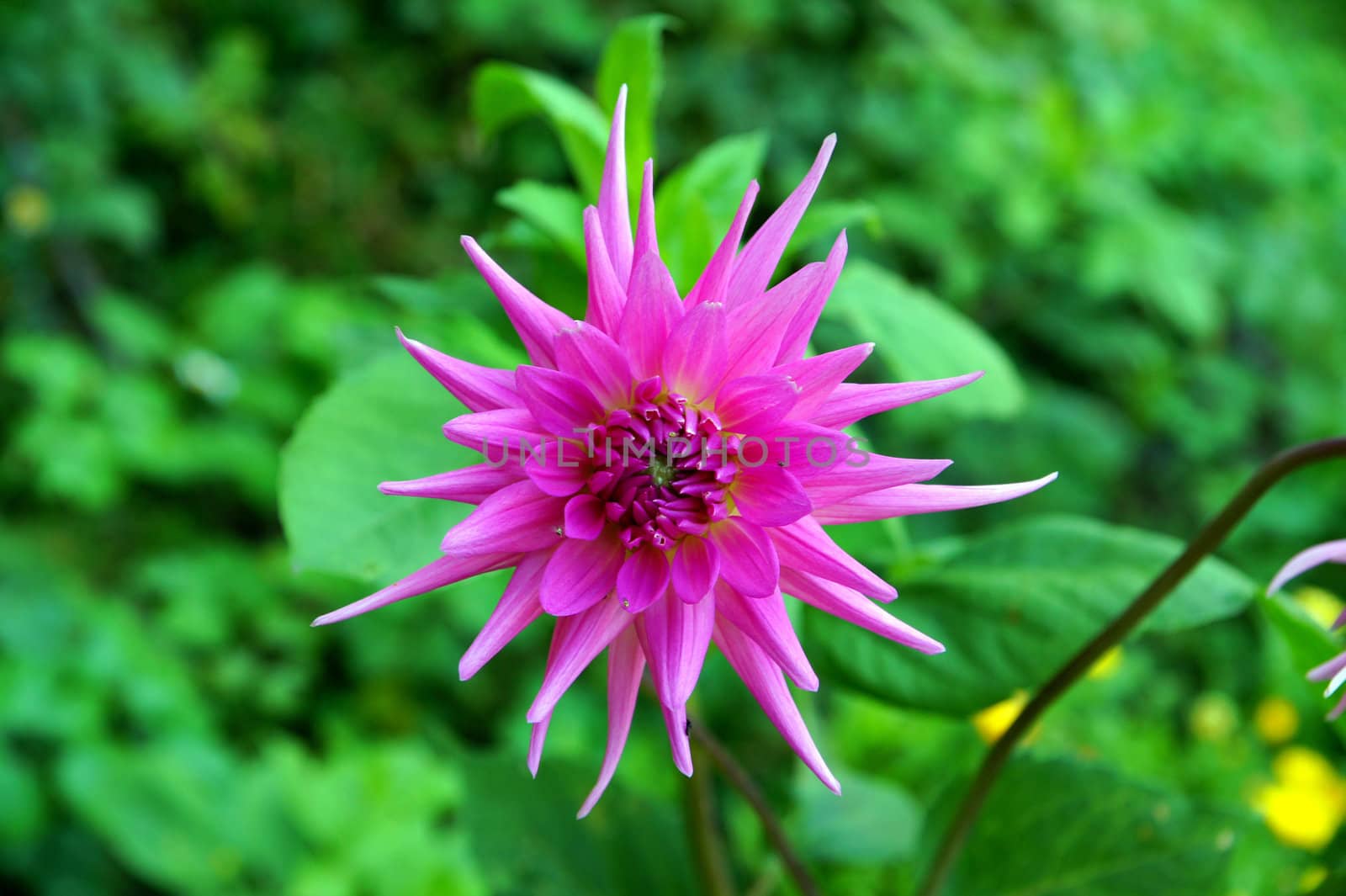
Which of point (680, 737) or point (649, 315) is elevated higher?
point (649, 315)

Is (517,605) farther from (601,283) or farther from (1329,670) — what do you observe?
(1329,670)

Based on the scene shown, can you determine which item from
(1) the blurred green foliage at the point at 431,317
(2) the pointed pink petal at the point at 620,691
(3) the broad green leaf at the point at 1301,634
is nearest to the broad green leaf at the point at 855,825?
(1) the blurred green foliage at the point at 431,317

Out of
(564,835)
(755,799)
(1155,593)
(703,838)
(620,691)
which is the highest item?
(1155,593)

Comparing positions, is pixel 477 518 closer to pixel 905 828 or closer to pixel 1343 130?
pixel 905 828

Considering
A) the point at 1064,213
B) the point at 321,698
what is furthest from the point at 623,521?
the point at 1064,213

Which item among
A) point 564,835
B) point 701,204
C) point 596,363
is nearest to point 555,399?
point 596,363

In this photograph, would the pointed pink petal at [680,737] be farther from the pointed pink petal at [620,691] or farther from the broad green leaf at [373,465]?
the broad green leaf at [373,465]

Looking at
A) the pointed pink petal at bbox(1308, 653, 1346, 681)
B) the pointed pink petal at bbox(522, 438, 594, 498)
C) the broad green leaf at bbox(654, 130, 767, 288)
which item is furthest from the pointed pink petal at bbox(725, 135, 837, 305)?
the pointed pink petal at bbox(1308, 653, 1346, 681)
